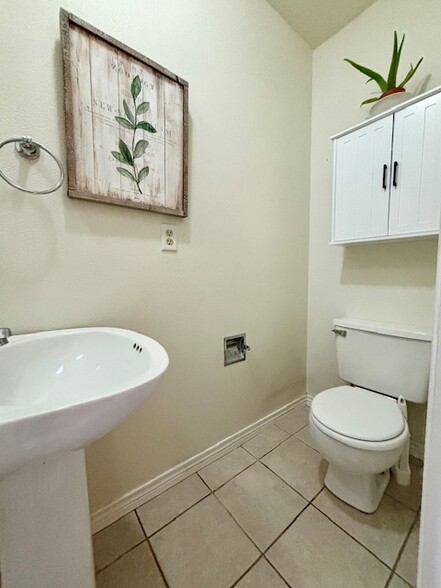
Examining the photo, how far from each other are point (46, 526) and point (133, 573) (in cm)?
48

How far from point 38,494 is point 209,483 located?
0.83 metres

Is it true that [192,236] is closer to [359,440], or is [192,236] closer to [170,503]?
[359,440]

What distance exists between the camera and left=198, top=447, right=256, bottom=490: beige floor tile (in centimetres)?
111

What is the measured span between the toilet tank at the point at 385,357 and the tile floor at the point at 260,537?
45cm

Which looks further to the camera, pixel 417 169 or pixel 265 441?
pixel 265 441

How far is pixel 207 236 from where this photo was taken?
114 cm

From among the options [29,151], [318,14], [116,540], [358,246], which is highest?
[318,14]

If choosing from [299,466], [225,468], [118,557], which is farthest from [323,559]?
[118,557]

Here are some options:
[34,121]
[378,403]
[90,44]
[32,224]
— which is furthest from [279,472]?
[90,44]

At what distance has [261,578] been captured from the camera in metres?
0.75

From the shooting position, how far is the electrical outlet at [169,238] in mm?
1005

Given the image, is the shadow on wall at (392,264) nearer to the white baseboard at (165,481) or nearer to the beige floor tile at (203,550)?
the white baseboard at (165,481)

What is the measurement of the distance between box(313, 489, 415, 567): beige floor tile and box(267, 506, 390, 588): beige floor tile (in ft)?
0.12

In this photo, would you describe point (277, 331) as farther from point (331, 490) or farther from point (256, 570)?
point (256, 570)
